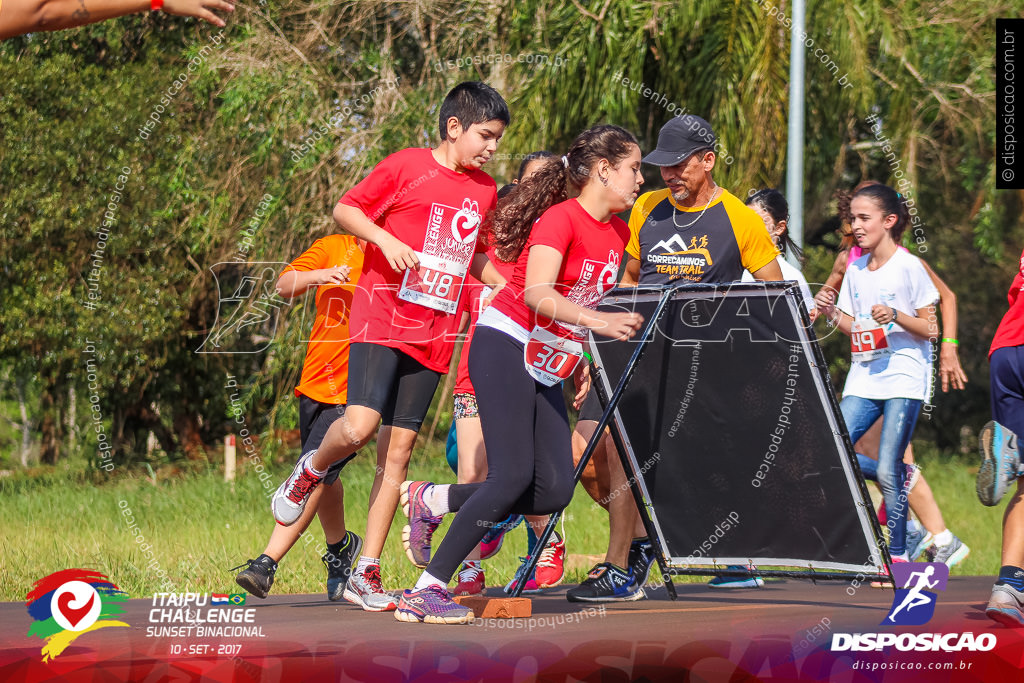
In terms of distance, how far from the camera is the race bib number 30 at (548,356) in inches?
188

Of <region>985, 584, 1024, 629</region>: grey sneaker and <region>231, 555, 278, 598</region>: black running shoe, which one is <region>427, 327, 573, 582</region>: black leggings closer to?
<region>231, 555, 278, 598</region>: black running shoe

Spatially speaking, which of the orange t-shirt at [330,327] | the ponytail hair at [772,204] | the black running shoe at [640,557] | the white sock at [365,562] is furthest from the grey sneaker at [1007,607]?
the orange t-shirt at [330,327]

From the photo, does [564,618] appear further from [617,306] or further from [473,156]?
[473,156]

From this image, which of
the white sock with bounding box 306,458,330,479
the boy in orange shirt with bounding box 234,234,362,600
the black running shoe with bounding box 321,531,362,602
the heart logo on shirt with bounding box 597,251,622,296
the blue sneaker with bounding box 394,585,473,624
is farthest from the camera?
the black running shoe with bounding box 321,531,362,602

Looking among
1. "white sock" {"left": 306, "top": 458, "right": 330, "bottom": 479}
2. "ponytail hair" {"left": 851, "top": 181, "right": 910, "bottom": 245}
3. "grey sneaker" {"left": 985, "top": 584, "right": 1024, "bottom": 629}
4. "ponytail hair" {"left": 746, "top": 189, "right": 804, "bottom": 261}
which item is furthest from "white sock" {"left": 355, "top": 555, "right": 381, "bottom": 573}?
"ponytail hair" {"left": 851, "top": 181, "right": 910, "bottom": 245}

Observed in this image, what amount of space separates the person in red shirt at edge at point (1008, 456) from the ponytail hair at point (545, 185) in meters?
1.76

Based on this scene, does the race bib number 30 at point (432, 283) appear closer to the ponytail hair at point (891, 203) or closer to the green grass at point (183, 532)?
the green grass at point (183, 532)

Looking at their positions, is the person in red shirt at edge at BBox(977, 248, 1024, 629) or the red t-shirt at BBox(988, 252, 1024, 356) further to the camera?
the red t-shirt at BBox(988, 252, 1024, 356)

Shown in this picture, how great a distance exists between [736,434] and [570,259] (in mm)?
1095

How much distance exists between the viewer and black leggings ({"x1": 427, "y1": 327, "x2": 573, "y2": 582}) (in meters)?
4.66

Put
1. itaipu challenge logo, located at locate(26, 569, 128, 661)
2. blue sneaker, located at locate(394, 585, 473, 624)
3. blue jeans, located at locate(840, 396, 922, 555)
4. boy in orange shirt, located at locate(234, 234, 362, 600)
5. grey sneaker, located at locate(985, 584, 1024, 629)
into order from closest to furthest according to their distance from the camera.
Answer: itaipu challenge logo, located at locate(26, 569, 128, 661) < blue sneaker, located at locate(394, 585, 473, 624) < grey sneaker, located at locate(985, 584, 1024, 629) < boy in orange shirt, located at locate(234, 234, 362, 600) < blue jeans, located at locate(840, 396, 922, 555)

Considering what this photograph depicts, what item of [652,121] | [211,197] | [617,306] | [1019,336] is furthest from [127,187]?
[1019,336]

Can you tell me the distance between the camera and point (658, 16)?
1202cm

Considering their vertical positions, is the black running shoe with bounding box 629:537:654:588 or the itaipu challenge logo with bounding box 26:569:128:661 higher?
the itaipu challenge logo with bounding box 26:569:128:661
